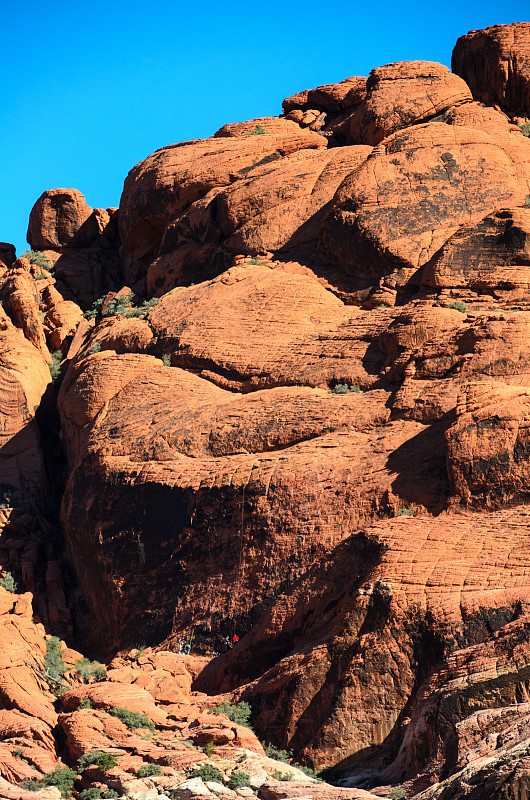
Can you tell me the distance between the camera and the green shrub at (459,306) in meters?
35.6

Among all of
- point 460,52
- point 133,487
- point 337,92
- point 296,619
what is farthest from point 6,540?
point 460,52

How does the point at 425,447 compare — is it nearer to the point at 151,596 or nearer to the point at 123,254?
the point at 151,596

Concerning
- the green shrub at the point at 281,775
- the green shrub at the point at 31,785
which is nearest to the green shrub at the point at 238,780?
the green shrub at the point at 281,775

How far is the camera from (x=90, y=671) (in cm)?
3253

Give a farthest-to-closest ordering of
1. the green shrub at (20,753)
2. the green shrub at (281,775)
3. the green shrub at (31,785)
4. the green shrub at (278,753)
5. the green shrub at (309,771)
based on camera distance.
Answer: the green shrub at (20,753)
the green shrub at (278,753)
the green shrub at (31,785)
the green shrub at (309,771)
the green shrub at (281,775)

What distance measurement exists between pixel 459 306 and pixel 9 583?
Result: 57.2ft

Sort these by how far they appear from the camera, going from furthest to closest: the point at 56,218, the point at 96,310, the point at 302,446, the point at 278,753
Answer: the point at 56,218 < the point at 96,310 < the point at 302,446 < the point at 278,753

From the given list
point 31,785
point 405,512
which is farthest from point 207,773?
point 405,512

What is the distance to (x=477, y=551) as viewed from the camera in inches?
1029

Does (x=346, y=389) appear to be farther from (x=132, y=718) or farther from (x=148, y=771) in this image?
(x=148, y=771)

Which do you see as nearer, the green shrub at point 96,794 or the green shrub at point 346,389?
the green shrub at point 96,794

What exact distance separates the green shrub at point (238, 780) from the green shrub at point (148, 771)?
1717 mm

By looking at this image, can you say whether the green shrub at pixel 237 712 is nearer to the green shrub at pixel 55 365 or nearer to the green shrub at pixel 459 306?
the green shrub at pixel 459 306

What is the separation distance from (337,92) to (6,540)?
24.2 meters
